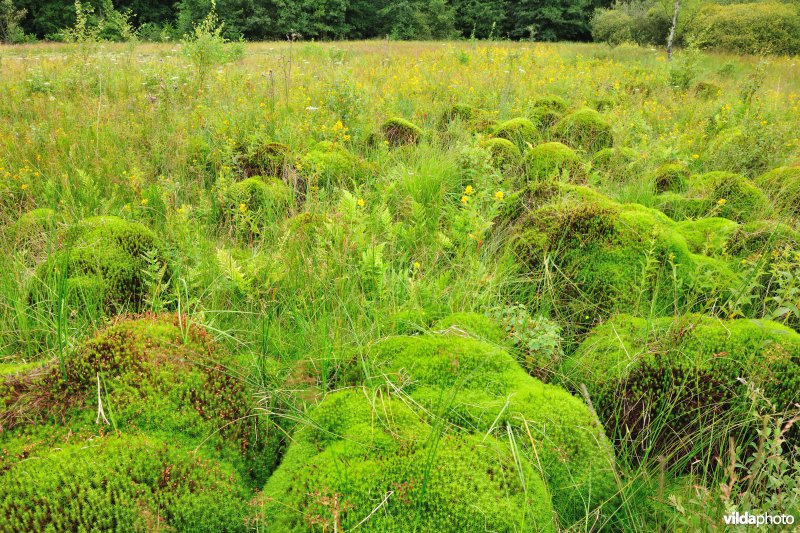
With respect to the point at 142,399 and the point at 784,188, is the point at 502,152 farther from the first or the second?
the point at 142,399

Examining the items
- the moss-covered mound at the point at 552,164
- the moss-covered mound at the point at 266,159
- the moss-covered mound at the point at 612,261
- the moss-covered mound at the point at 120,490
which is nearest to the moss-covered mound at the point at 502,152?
the moss-covered mound at the point at 552,164

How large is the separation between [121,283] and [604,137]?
17.3 feet

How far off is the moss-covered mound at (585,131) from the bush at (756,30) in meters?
14.6

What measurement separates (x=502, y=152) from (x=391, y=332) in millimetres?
2968

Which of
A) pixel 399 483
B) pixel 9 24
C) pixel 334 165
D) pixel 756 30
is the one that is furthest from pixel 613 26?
pixel 9 24

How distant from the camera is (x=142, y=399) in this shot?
1.76 metres

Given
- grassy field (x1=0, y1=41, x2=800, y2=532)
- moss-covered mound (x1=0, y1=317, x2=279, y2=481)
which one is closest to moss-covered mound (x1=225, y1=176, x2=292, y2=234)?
grassy field (x1=0, y1=41, x2=800, y2=532)

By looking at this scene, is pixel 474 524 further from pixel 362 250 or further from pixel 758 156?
pixel 758 156

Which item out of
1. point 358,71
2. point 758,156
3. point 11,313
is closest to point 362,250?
point 11,313

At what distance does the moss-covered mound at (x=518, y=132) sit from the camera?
17.8 feet

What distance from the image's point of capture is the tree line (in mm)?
32219

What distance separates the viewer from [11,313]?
2.58m

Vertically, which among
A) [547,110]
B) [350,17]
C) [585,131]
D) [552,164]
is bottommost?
[552,164]

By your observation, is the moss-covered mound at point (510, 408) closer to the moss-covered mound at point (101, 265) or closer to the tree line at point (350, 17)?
the moss-covered mound at point (101, 265)
